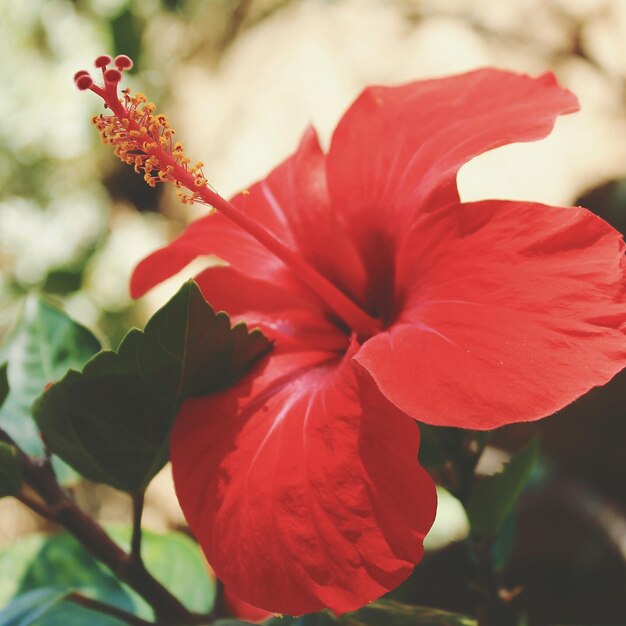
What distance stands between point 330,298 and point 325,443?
0.23 meters

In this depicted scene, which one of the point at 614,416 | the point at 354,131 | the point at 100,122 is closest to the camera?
the point at 100,122

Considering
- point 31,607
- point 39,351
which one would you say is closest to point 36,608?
point 31,607

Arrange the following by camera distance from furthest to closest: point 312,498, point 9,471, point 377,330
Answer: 1. point 377,330
2. point 9,471
3. point 312,498

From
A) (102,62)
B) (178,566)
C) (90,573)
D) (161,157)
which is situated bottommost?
(178,566)

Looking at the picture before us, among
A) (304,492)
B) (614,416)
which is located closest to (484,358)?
(304,492)

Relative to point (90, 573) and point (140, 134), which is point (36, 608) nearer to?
point (90, 573)

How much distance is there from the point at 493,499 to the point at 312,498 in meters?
0.30

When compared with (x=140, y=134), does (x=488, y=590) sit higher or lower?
lower

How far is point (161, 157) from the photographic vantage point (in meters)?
0.88

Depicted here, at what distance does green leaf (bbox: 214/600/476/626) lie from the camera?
79 cm

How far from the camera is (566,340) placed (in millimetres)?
686

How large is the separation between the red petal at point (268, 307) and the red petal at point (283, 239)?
0.08 ft

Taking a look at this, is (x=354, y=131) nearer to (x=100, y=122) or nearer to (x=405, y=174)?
(x=405, y=174)

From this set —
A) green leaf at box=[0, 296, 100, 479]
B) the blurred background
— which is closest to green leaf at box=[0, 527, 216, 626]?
green leaf at box=[0, 296, 100, 479]
